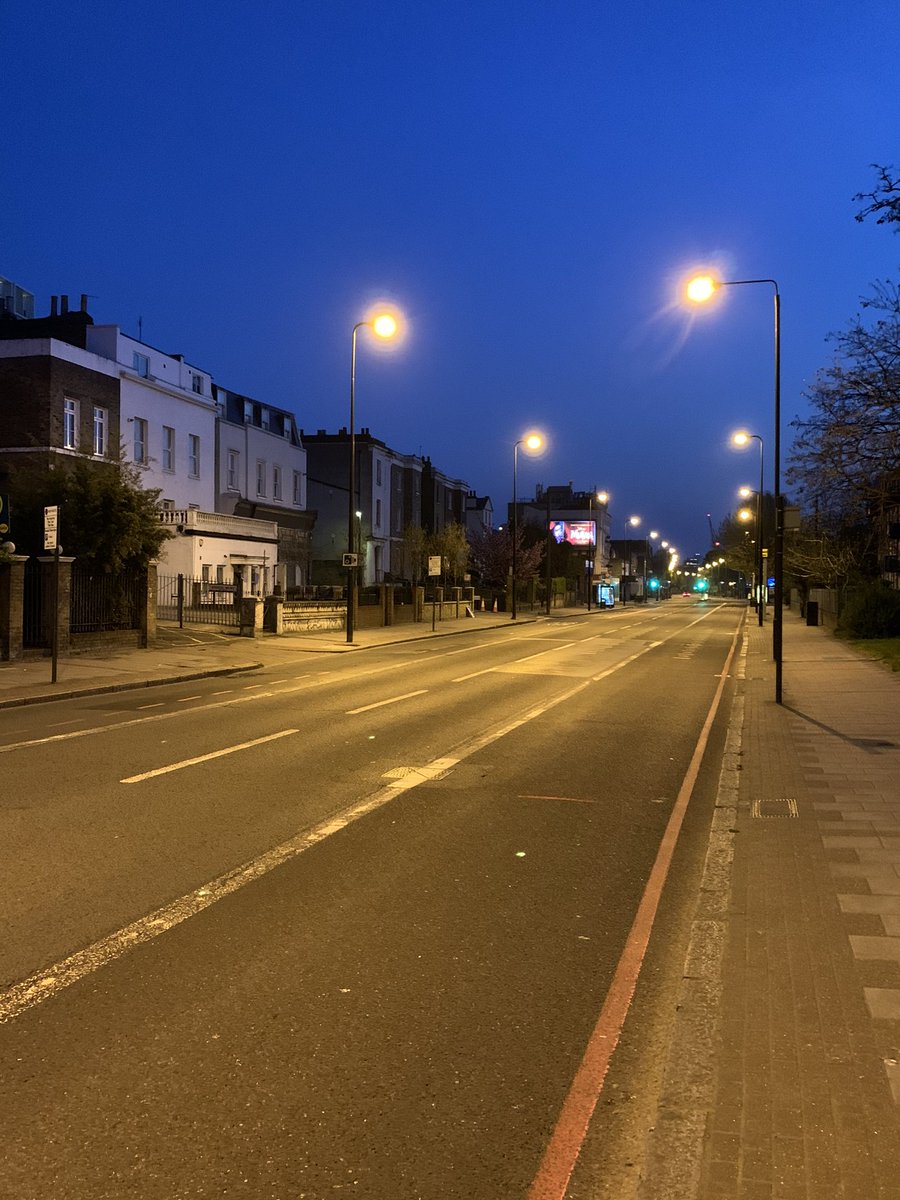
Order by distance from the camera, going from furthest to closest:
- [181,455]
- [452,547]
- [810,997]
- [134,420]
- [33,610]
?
[452,547], [181,455], [134,420], [33,610], [810,997]

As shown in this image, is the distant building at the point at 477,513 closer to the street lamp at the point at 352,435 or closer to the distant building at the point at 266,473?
the distant building at the point at 266,473

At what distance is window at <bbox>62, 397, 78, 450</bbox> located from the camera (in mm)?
A: 33562

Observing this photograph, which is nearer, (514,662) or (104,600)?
(104,600)

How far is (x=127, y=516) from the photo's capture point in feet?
78.1

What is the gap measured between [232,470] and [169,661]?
84.7ft

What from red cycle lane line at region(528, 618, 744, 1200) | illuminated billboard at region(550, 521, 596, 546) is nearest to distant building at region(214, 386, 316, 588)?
red cycle lane line at region(528, 618, 744, 1200)

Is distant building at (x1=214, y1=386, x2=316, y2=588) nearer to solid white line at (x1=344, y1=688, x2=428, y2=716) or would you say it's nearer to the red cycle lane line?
solid white line at (x1=344, y1=688, x2=428, y2=716)

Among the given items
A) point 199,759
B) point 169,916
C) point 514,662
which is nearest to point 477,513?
point 514,662

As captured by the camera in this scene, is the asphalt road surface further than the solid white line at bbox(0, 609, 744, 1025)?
No

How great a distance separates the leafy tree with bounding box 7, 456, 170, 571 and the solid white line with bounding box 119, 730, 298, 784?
43.5 ft

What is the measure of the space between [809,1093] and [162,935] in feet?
11.2

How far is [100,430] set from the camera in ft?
117

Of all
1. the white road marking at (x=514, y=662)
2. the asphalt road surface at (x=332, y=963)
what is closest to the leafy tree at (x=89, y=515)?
the white road marking at (x=514, y=662)

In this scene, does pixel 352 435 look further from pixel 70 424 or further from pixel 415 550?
pixel 415 550
